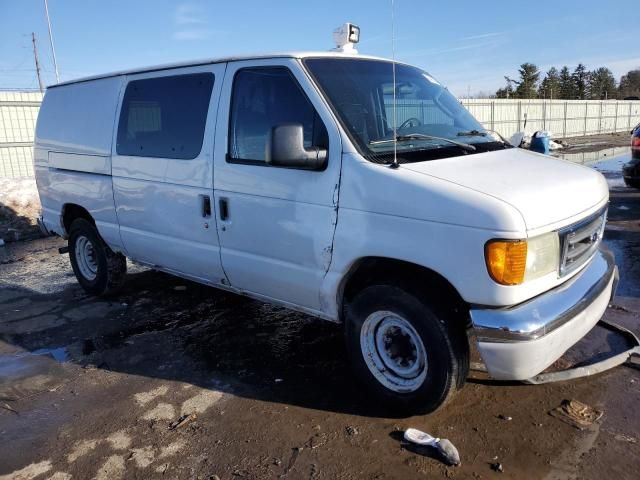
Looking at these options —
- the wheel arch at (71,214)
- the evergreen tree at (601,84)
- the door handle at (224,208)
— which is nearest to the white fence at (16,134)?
the wheel arch at (71,214)

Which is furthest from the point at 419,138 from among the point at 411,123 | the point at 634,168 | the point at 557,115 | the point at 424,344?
the point at 557,115

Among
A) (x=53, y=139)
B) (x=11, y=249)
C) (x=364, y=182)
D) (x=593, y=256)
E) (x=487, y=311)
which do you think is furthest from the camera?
(x=11, y=249)

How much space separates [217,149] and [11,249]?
6.53 meters

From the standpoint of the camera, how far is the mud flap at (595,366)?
3541mm

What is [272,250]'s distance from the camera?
12.3 feet

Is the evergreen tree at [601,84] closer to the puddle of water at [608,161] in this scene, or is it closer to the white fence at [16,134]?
the puddle of water at [608,161]

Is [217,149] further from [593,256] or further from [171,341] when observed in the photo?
[593,256]

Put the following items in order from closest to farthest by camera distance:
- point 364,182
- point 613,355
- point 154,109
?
point 364,182
point 613,355
point 154,109

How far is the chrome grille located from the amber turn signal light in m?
0.40

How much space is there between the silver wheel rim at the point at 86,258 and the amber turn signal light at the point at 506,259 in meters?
4.69

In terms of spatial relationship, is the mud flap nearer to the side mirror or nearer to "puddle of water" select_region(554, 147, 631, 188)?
the side mirror

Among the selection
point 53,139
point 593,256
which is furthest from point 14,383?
point 593,256

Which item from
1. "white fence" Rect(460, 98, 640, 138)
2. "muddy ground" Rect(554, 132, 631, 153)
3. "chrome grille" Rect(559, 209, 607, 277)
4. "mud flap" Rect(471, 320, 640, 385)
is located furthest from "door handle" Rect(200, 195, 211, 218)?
"muddy ground" Rect(554, 132, 631, 153)

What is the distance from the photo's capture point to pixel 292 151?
10.6 feet
